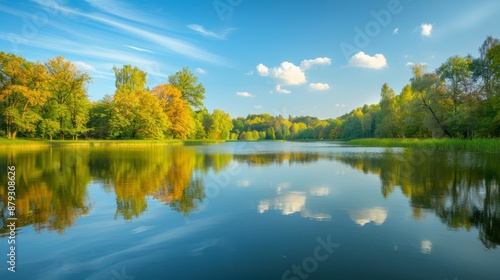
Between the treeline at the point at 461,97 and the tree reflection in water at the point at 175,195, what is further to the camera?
the treeline at the point at 461,97

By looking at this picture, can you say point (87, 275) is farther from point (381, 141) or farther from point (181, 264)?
point (381, 141)

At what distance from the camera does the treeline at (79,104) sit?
5366 centimetres

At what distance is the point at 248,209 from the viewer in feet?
31.1

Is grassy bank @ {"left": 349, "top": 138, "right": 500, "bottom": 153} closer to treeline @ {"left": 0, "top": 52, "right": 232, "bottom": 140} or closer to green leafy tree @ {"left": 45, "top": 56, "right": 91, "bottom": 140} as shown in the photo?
treeline @ {"left": 0, "top": 52, "right": 232, "bottom": 140}

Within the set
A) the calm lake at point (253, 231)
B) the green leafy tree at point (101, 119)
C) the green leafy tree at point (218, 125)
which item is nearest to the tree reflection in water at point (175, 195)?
the calm lake at point (253, 231)

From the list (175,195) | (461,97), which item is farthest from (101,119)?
(461,97)

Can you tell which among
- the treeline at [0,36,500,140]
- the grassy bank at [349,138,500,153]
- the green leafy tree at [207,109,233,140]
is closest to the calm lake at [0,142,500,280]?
the grassy bank at [349,138,500,153]

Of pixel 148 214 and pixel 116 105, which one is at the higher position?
pixel 116 105

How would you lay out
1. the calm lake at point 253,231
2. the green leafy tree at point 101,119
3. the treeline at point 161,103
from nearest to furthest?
the calm lake at point 253,231 → the treeline at point 161,103 → the green leafy tree at point 101,119

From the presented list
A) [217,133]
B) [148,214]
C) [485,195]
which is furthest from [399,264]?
[217,133]

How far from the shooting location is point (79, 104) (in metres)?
63.5

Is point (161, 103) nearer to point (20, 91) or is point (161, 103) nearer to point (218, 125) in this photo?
point (20, 91)

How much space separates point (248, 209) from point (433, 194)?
25.5 ft

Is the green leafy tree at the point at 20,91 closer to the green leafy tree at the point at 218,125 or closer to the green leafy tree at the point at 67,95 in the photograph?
the green leafy tree at the point at 67,95
